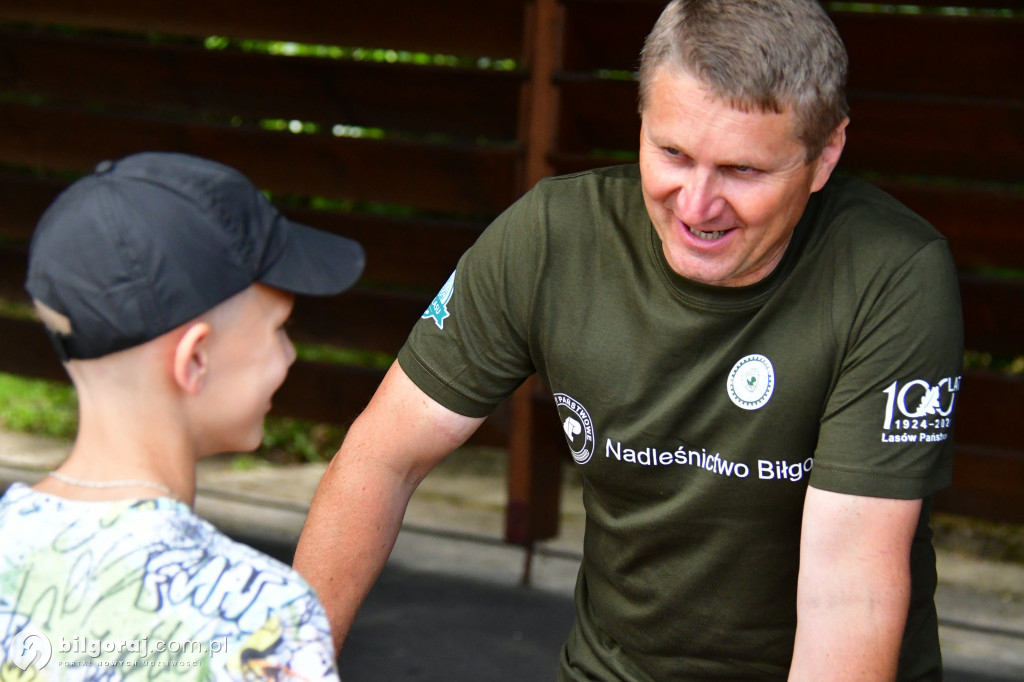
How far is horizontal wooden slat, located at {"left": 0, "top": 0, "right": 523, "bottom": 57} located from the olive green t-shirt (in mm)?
1914

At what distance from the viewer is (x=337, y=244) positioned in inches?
64.6

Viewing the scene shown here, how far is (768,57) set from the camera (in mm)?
1706

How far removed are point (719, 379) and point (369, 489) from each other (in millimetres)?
598

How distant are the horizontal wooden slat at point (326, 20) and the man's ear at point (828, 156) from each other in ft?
7.10

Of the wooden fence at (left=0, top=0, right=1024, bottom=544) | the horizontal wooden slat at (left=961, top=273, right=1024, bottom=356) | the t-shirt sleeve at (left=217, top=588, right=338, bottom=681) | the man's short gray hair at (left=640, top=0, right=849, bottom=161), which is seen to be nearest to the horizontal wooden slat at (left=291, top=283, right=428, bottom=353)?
the wooden fence at (left=0, top=0, right=1024, bottom=544)

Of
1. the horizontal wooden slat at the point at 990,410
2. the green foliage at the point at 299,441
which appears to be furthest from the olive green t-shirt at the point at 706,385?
the green foliage at the point at 299,441

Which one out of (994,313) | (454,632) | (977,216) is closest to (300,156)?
(454,632)

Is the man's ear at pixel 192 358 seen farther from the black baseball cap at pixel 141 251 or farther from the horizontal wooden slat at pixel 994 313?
the horizontal wooden slat at pixel 994 313

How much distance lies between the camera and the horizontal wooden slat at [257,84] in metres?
3.94

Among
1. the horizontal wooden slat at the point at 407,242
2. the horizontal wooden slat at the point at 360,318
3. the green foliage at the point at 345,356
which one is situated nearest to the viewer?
the horizontal wooden slat at the point at 407,242

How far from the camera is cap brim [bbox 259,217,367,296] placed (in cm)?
150

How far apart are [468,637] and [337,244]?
6.79 ft

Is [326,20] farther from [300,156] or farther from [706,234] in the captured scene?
[706,234]

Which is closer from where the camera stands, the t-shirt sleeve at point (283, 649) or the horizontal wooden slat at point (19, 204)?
the t-shirt sleeve at point (283, 649)
